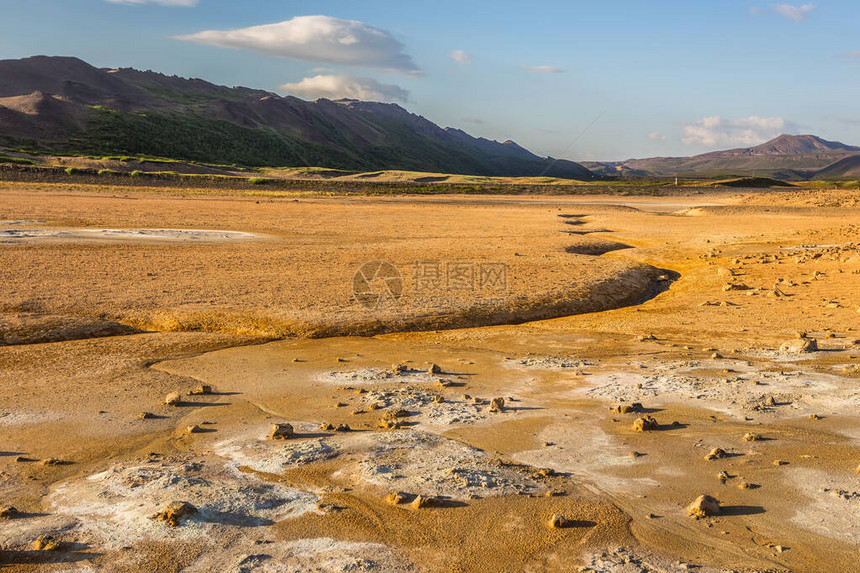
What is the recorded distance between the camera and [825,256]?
1712cm

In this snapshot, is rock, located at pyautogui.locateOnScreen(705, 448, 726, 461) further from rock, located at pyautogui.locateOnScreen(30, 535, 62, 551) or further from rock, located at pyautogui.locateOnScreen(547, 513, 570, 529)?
rock, located at pyautogui.locateOnScreen(30, 535, 62, 551)

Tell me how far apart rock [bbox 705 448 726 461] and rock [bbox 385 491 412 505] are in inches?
101

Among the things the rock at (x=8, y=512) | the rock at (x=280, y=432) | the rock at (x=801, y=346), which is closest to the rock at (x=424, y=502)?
the rock at (x=280, y=432)

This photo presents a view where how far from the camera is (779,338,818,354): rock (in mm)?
8734

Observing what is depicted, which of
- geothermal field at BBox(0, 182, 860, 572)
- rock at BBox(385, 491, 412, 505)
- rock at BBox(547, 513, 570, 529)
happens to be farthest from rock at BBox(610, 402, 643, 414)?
rock at BBox(385, 491, 412, 505)

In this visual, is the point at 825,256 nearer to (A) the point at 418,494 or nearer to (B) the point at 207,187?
(A) the point at 418,494

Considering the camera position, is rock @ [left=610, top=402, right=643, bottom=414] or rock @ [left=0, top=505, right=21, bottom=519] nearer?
rock @ [left=0, top=505, right=21, bottom=519]

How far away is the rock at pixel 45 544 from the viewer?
4180 mm

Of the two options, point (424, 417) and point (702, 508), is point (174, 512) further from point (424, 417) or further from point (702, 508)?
point (702, 508)

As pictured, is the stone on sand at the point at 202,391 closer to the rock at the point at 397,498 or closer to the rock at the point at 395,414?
the rock at the point at 395,414

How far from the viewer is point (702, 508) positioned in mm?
4676

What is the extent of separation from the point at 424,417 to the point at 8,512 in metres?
3.53

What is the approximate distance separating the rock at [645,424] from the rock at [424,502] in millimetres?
2314

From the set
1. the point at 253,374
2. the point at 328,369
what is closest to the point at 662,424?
the point at 328,369
